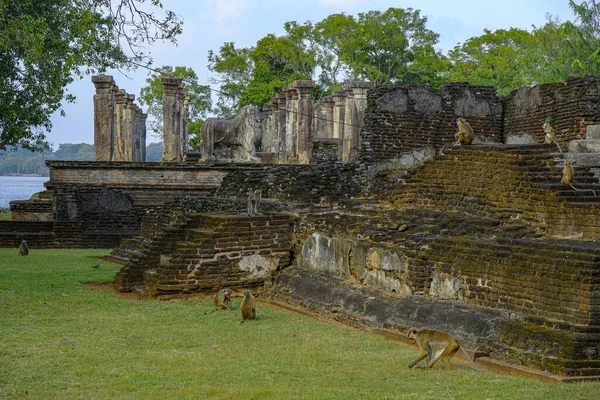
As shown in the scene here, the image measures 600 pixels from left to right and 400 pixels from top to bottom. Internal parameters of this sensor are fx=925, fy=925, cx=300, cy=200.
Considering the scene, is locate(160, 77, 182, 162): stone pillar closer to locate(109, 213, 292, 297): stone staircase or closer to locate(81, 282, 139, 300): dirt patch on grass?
locate(81, 282, 139, 300): dirt patch on grass

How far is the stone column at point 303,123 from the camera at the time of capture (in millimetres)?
30034

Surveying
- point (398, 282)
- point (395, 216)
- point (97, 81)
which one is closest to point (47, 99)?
point (97, 81)

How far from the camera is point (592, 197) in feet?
33.8

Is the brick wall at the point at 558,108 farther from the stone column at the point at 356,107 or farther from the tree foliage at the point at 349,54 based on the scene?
the tree foliage at the point at 349,54

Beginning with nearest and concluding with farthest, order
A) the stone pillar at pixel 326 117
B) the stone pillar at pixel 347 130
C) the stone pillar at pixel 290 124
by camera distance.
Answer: the stone pillar at pixel 347 130 → the stone pillar at pixel 290 124 → the stone pillar at pixel 326 117

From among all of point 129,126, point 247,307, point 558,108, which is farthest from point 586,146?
point 129,126

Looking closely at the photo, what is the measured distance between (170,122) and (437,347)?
2312 centimetres

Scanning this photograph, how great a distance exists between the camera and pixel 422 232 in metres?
10.4

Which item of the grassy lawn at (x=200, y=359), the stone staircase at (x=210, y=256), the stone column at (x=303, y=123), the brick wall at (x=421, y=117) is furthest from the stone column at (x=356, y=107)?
the grassy lawn at (x=200, y=359)

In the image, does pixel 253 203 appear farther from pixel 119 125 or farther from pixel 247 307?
pixel 119 125

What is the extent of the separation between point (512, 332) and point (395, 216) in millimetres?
3947

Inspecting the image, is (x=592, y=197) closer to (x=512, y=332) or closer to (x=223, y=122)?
(x=512, y=332)

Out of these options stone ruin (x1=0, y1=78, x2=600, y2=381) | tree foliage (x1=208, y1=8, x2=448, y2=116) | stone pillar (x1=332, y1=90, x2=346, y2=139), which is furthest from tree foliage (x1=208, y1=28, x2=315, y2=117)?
stone ruin (x1=0, y1=78, x2=600, y2=381)

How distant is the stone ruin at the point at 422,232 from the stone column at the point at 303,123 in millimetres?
8607
